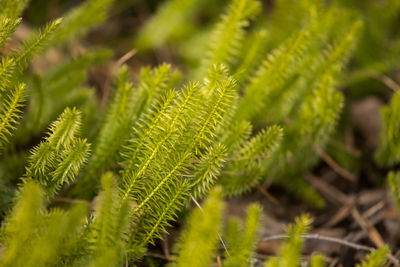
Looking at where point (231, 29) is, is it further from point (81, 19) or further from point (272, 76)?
point (81, 19)

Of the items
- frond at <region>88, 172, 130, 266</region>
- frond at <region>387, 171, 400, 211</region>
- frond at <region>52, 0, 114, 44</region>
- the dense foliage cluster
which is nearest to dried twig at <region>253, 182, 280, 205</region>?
the dense foliage cluster

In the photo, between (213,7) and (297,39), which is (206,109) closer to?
(297,39)

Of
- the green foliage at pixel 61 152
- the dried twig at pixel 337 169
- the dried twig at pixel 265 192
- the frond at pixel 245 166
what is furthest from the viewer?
the dried twig at pixel 337 169

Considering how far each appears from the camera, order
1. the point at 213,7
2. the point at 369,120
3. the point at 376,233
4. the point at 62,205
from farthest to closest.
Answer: the point at 213,7
the point at 369,120
the point at 376,233
the point at 62,205

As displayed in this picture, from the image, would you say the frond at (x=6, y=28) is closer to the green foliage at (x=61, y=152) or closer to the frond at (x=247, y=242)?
the green foliage at (x=61, y=152)

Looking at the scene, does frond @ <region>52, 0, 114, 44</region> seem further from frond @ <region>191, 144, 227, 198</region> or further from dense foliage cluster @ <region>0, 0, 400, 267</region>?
frond @ <region>191, 144, 227, 198</region>

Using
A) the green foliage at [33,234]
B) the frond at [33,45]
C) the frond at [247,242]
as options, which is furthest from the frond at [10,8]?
the frond at [247,242]

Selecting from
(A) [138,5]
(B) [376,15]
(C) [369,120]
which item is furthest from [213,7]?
(C) [369,120]

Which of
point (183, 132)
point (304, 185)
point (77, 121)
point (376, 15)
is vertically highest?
point (77, 121)
